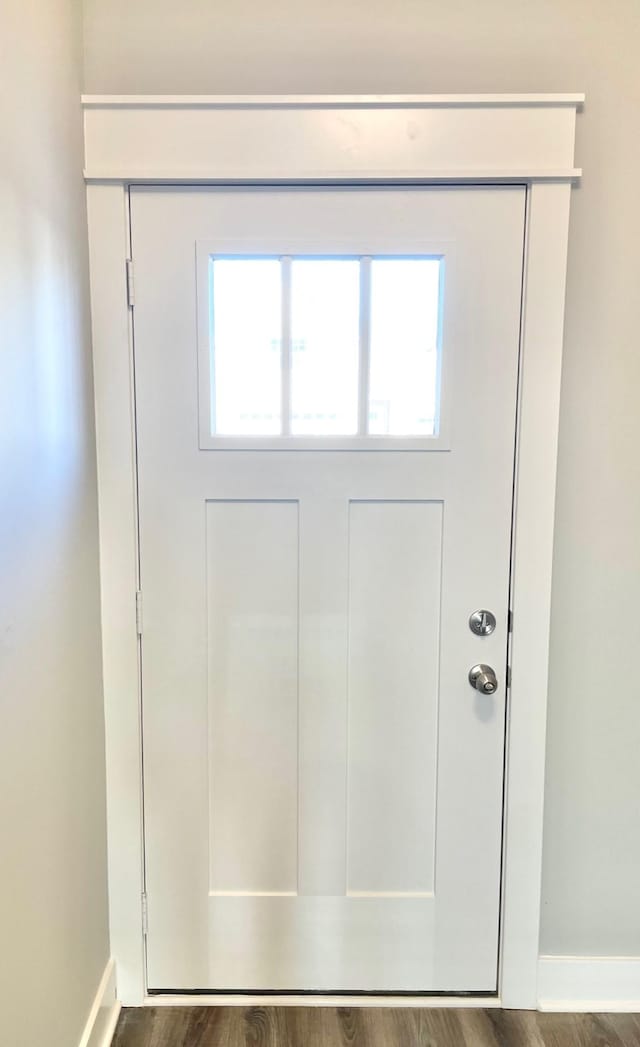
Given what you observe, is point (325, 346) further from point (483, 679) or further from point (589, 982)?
point (589, 982)

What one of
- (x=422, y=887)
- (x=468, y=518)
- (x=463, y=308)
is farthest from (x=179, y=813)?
(x=463, y=308)

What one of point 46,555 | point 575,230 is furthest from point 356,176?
point 46,555

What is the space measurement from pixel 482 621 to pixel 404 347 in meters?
0.64

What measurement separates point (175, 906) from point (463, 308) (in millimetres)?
1554

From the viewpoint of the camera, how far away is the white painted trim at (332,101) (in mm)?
1257

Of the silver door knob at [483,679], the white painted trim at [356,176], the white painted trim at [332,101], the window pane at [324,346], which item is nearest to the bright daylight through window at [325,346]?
the window pane at [324,346]

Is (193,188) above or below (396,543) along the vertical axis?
above

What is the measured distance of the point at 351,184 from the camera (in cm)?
132

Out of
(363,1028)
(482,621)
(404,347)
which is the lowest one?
(363,1028)

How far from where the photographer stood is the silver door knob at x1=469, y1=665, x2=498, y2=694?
56.0 inches

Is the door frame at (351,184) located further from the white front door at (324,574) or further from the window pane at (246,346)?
the window pane at (246,346)

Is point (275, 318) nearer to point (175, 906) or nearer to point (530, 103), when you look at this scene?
point (530, 103)

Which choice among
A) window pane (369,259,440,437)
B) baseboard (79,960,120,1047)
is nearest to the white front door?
window pane (369,259,440,437)

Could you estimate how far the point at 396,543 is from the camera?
4.66 ft
